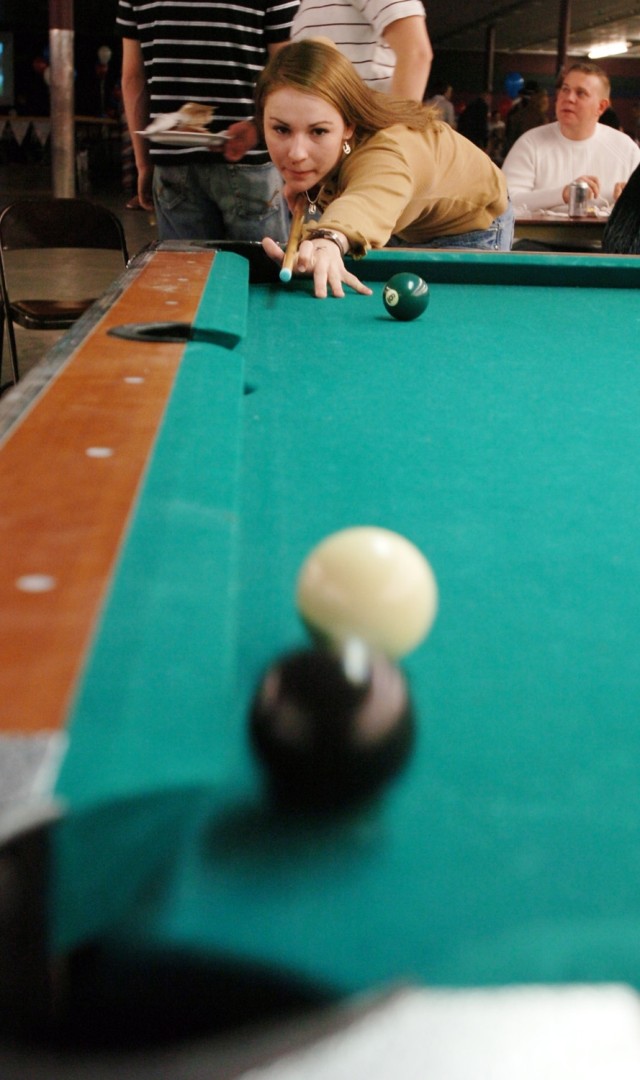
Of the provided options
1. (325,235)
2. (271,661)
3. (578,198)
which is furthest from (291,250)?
(578,198)

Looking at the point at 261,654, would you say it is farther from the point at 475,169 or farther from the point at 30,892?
the point at 475,169

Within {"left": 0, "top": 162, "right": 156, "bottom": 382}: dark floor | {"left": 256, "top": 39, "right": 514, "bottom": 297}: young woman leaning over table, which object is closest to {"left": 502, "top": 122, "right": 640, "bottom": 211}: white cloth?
{"left": 0, "top": 162, "right": 156, "bottom": 382}: dark floor

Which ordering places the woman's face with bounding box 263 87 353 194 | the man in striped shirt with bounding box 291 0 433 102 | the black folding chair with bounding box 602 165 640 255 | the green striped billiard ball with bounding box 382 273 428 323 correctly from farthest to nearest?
1. the black folding chair with bounding box 602 165 640 255
2. the man in striped shirt with bounding box 291 0 433 102
3. the woman's face with bounding box 263 87 353 194
4. the green striped billiard ball with bounding box 382 273 428 323

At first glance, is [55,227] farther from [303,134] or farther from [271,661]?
[271,661]

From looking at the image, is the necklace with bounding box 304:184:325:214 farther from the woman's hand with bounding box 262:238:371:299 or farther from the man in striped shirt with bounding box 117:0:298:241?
the woman's hand with bounding box 262:238:371:299

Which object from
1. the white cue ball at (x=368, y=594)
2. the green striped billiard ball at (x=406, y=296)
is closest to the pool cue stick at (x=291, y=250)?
the green striped billiard ball at (x=406, y=296)

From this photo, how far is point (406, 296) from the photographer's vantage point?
1854mm

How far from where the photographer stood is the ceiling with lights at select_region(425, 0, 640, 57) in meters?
14.1

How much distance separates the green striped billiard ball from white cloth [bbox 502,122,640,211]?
9.45 ft

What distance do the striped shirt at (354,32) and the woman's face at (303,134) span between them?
67 centimetres

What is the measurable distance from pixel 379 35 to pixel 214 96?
0.53 metres

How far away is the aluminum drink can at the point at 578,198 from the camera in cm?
417

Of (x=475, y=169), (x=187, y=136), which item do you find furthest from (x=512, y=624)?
(x=187, y=136)

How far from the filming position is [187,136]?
2863mm
